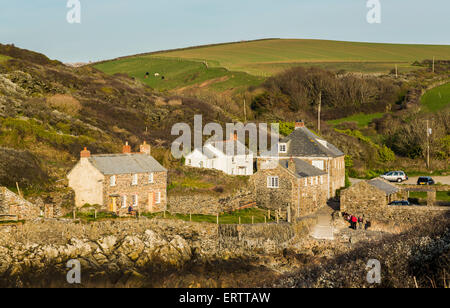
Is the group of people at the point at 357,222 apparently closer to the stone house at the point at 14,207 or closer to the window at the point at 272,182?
the window at the point at 272,182

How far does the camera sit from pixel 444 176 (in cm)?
6025

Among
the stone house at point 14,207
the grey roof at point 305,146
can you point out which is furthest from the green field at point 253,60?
the stone house at point 14,207

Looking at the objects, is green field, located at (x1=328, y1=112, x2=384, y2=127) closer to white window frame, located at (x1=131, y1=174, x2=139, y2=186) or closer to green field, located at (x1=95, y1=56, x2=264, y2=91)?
green field, located at (x1=95, y1=56, x2=264, y2=91)

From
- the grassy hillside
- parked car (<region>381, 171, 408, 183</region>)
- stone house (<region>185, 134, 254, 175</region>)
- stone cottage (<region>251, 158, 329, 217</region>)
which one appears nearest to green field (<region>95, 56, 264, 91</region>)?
the grassy hillside

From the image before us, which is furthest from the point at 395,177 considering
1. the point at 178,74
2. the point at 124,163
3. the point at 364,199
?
the point at 178,74

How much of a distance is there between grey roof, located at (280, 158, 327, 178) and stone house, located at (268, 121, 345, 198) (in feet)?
4.93

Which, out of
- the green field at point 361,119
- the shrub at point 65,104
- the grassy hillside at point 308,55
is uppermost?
the grassy hillside at point 308,55

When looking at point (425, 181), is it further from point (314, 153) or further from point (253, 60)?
point (253, 60)

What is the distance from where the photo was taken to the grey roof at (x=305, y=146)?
5025cm

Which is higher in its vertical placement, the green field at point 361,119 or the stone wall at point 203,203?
the green field at point 361,119

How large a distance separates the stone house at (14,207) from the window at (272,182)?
Result: 17.4 m
